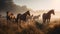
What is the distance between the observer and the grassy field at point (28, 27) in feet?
14.6

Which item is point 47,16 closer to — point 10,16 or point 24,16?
point 24,16

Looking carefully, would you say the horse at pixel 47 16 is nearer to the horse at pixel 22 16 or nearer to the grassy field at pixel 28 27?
the grassy field at pixel 28 27

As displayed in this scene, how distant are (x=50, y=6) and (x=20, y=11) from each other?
0.56 metres

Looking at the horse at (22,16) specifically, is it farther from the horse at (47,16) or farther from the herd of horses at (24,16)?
the horse at (47,16)

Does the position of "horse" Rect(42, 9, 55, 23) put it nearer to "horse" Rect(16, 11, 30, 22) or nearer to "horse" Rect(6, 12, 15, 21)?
"horse" Rect(16, 11, 30, 22)

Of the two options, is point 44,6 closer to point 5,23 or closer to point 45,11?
point 45,11

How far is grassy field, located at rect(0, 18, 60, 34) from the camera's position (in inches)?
175

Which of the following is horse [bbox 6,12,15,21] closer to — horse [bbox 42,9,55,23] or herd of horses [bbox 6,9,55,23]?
herd of horses [bbox 6,9,55,23]

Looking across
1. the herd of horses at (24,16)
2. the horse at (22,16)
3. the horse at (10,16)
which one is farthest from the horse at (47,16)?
the horse at (10,16)

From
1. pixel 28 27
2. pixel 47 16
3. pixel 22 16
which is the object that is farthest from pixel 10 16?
pixel 47 16

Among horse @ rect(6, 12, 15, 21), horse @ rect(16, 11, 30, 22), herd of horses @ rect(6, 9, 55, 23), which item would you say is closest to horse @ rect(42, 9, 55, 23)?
herd of horses @ rect(6, 9, 55, 23)

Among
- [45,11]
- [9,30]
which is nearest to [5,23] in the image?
[9,30]

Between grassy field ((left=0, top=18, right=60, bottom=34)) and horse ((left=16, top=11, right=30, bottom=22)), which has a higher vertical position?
horse ((left=16, top=11, right=30, bottom=22))

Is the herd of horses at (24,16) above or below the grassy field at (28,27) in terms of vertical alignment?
above
